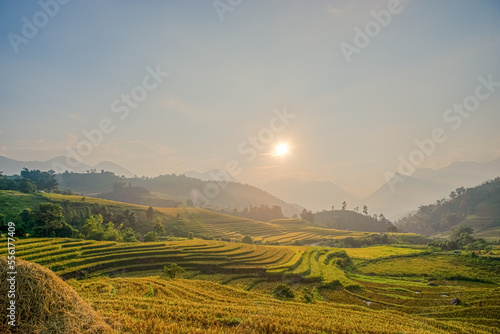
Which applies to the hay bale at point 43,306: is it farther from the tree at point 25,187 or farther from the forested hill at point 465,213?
the forested hill at point 465,213

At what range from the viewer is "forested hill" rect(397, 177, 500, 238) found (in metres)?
146

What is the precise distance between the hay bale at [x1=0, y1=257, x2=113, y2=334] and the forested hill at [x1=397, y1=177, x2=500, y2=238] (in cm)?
18103

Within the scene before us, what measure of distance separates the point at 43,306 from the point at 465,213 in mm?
223368

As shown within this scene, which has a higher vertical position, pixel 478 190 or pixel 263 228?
pixel 478 190

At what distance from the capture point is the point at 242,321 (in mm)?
11055

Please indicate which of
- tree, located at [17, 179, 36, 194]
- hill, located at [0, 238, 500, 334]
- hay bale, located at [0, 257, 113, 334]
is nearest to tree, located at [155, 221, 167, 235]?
hill, located at [0, 238, 500, 334]

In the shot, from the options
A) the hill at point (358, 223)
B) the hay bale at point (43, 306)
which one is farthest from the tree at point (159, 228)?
the hill at point (358, 223)

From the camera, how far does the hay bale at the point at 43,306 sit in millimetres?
6845

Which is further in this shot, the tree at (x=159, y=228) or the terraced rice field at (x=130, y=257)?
the tree at (x=159, y=228)

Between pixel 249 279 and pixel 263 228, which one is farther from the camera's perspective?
pixel 263 228

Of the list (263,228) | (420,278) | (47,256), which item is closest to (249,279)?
(47,256)

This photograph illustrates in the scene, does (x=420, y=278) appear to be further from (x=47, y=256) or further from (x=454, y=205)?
(x=454, y=205)

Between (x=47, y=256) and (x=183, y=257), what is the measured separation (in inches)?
675

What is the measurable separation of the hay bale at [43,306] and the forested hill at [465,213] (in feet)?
594
